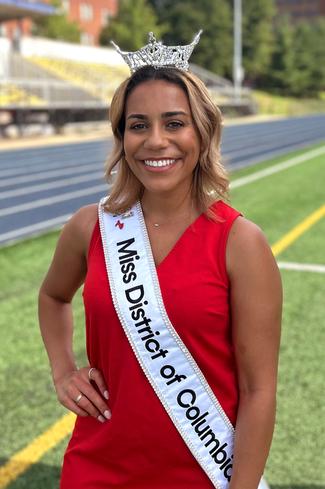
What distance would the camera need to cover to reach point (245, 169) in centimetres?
1500

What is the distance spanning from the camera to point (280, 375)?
4180mm

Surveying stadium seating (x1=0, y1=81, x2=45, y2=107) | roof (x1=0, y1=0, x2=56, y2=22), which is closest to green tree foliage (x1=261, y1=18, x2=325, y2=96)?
roof (x1=0, y1=0, x2=56, y2=22)

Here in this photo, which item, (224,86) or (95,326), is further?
(224,86)

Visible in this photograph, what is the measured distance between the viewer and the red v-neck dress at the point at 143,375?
1540 millimetres

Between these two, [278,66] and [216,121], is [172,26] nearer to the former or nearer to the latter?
[278,66]

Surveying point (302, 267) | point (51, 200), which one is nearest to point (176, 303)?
point (302, 267)

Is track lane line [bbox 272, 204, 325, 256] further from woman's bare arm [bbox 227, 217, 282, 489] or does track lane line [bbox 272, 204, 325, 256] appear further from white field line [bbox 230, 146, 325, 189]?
woman's bare arm [bbox 227, 217, 282, 489]

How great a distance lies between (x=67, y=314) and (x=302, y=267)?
4846mm

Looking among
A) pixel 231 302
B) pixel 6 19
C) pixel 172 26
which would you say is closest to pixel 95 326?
pixel 231 302

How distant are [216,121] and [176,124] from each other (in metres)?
0.11

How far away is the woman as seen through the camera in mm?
1540

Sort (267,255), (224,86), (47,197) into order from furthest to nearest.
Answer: (224,86) < (47,197) < (267,255)

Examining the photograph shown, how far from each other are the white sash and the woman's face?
7.4 inches

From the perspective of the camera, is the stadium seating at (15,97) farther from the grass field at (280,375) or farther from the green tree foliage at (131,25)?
the green tree foliage at (131,25)
